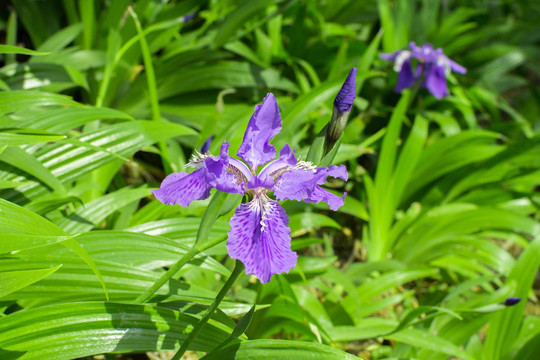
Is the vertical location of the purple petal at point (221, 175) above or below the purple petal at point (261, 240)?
above

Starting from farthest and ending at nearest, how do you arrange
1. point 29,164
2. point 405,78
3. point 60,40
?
point 405,78 → point 60,40 → point 29,164

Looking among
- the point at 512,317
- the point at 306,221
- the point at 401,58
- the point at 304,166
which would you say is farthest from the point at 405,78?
the point at 304,166

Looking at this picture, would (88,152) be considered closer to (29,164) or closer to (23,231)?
(29,164)

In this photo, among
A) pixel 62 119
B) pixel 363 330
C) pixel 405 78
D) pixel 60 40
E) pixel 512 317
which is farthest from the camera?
pixel 405 78

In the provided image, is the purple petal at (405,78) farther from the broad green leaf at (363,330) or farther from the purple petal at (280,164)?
the purple petal at (280,164)

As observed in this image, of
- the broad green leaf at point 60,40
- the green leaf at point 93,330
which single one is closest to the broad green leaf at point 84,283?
the green leaf at point 93,330

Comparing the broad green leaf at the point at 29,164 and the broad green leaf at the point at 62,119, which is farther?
the broad green leaf at the point at 62,119
